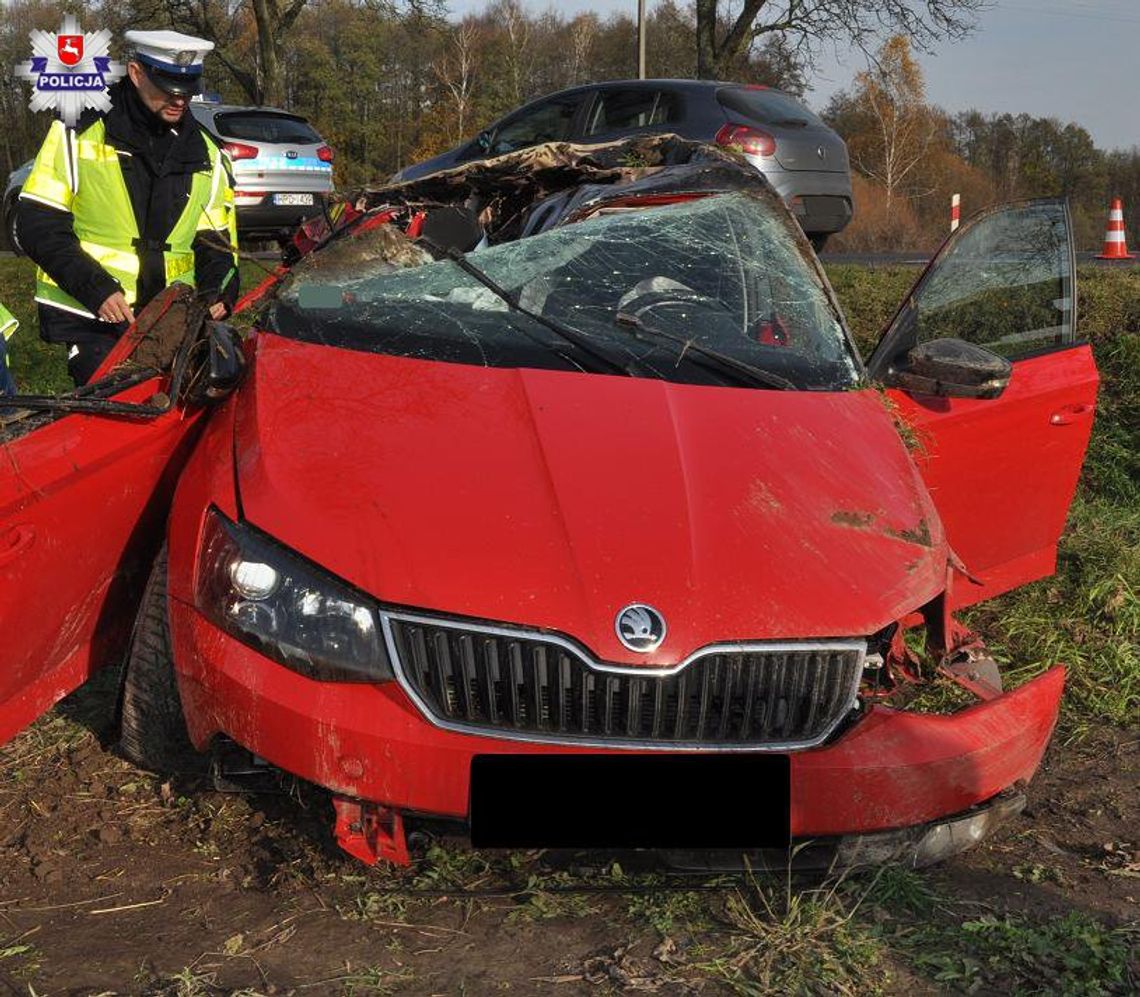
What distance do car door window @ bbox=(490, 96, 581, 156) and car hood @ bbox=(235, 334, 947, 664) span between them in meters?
7.96

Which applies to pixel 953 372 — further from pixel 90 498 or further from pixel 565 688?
pixel 90 498

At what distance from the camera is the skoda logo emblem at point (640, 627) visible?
249 centimetres

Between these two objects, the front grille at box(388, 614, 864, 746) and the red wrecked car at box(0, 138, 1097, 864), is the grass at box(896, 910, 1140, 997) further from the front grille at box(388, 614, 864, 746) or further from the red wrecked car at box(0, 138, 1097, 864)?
the front grille at box(388, 614, 864, 746)

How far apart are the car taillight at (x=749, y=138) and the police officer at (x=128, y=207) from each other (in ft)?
22.3

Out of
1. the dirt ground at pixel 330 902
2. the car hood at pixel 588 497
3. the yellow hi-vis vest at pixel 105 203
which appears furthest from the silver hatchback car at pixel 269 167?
the dirt ground at pixel 330 902

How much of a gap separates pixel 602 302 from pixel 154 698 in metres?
1.56

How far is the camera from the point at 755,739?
2.57 metres

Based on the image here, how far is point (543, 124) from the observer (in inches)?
435

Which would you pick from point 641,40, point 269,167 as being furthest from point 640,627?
point 641,40

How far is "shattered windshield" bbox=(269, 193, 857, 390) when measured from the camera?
3.38 m

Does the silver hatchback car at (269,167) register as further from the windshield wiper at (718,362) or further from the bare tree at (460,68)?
the bare tree at (460,68)

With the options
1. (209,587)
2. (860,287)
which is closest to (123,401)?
(209,587)

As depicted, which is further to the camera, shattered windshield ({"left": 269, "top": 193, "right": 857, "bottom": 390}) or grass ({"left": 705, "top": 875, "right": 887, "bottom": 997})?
shattered windshield ({"left": 269, "top": 193, "right": 857, "bottom": 390})

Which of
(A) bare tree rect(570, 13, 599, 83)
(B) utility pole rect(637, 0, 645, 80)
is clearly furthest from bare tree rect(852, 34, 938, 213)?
(B) utility pole rect(637, 0, 645, 80)
